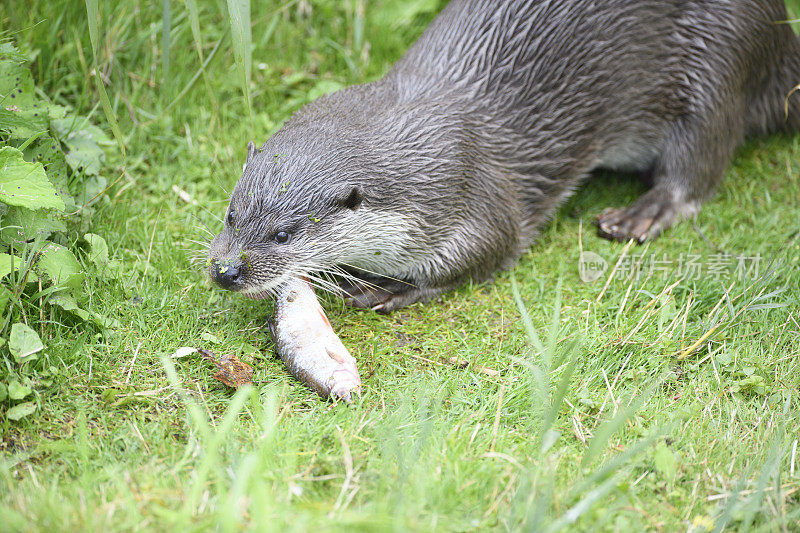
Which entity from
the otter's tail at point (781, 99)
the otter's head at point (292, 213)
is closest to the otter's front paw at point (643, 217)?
the otter's tail at point (781, 99)

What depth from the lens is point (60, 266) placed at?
7.37 ft

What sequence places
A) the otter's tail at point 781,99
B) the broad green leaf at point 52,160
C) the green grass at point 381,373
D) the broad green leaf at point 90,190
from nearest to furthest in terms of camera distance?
the green grass at point 381,373 → the broad green leaf at point 52,160 → the broad green leaf at point 90,190 → the otter's tail at point 781,99

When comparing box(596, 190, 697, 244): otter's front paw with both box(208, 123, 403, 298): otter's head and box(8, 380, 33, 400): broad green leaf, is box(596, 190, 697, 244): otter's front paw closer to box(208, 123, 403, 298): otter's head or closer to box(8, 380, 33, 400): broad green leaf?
box(208, 123, 403, 298): otter's head

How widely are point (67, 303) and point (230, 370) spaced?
0.52 m

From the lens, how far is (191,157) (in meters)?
3.14

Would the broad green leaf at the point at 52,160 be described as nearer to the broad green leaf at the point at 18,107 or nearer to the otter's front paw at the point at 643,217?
the broad green leaf at the point at 18,107

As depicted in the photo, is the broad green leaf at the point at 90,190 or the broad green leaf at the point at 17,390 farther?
the broad green leaf at the point at 90,190

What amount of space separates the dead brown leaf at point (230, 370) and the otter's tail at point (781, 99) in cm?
248

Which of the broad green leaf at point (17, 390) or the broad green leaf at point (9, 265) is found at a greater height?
the broad green leaf at point (9, 265)

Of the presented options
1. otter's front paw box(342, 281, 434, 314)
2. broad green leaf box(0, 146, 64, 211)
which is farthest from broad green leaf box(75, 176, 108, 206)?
otter's front paw box(342, 281, 434, 314)

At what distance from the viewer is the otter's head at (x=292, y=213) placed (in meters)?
2.31

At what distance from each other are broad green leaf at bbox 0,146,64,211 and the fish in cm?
72

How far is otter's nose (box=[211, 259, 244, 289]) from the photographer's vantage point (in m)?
2.26

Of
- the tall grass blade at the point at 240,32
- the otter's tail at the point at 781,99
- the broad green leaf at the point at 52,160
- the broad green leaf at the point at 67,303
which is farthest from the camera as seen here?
the otter's tail at the point at 781,99
